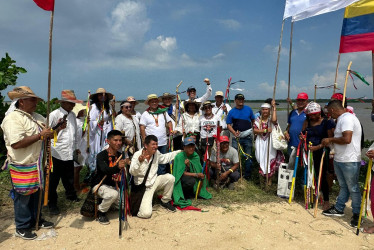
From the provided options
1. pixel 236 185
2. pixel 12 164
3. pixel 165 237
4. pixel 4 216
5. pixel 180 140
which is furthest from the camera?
pixel 180 140

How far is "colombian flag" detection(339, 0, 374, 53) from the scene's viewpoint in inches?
189

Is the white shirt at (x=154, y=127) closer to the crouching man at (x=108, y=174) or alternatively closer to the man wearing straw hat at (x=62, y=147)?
the crouching man at (x=108, y=174)

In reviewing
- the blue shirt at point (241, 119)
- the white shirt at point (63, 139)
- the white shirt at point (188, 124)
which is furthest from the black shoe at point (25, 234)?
the blue shirt at point (241, 119)

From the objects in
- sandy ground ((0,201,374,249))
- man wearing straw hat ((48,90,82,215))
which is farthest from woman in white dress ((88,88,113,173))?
sandy ground ((0,201,374,249))

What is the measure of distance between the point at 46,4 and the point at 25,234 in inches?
137

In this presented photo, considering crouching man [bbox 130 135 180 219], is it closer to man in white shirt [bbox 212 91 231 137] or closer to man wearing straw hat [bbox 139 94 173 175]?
man wearing straw hat [bbox 139 94 173 175]

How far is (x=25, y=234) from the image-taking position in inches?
148

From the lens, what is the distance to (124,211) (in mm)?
4254

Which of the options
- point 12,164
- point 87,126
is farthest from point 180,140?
point 12,164

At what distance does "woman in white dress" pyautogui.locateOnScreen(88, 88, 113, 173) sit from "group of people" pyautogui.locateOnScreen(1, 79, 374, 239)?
0.02 meters

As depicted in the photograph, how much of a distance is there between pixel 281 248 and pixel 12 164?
4.02 metres

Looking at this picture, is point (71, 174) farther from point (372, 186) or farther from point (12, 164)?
point (372, 186)

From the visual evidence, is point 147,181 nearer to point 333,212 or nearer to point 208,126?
point 208,126

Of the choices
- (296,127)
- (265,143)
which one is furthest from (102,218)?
(296,127)
